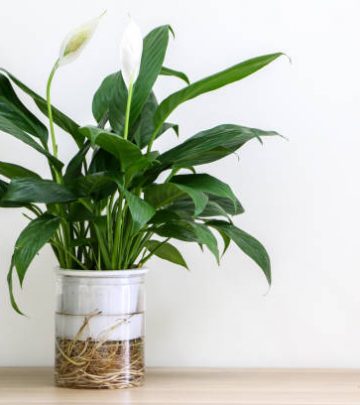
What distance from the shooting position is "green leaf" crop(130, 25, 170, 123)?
102 cm

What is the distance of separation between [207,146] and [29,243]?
0.93ft

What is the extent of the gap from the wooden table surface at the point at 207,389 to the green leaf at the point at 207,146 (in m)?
0.34

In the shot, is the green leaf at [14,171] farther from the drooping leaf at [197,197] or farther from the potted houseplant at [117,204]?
the drooping leaf at [197,197]

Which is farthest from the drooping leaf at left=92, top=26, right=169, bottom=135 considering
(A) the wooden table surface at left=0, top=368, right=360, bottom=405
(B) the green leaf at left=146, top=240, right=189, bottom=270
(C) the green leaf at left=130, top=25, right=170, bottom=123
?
(A) the wooden table surface at left=0, top=368, right=360, bottom=405

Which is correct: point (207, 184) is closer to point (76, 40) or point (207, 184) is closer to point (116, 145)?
point (116, 145)

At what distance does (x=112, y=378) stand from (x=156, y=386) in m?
0.08

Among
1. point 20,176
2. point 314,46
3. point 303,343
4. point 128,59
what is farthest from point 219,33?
point 303,343

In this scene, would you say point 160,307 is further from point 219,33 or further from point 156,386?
point 219,33

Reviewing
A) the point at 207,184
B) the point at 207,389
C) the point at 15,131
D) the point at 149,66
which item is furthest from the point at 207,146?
the point at 207,389

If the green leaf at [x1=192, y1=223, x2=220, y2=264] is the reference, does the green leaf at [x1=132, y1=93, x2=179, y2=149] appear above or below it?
above

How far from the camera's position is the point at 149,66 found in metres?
1.03

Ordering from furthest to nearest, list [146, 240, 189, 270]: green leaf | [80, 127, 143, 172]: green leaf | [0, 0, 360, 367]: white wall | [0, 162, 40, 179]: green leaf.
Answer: [0, 0, 360, 367]: white wall → [146, 240, 189, 270]: green leaf → [0, 162, 40, 179]: green leaf → [80, 127, 143, 172]: green leaf

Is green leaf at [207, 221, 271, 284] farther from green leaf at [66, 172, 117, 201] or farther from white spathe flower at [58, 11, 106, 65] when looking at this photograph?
white spathe flower at [58, 11, 106, 65]

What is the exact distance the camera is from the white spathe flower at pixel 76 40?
959mm
